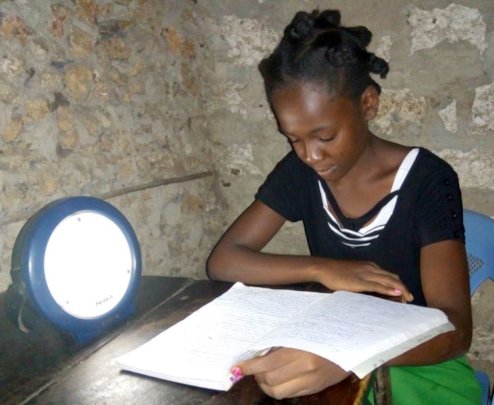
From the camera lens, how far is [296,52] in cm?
104

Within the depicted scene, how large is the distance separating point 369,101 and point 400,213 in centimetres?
26

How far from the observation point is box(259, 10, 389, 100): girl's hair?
100cm

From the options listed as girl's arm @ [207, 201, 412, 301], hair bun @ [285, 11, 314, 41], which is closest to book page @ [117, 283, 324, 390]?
girl's arm @ [207, 201, 412, 301]

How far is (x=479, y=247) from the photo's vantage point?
4.10 ft

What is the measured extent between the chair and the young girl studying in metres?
0.21

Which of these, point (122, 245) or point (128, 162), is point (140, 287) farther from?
point (128, 162)

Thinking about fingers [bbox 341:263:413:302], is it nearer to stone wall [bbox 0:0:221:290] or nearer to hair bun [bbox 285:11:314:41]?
hair bun [bbox 285:11:314:41]

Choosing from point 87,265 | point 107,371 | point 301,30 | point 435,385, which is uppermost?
point 301,30

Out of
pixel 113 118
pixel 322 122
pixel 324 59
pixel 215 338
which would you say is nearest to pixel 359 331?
pixel 215 338

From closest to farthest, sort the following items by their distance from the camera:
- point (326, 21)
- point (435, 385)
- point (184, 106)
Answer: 1. point (435, 385)
2. point (326, 21)
3. point (184, 106)

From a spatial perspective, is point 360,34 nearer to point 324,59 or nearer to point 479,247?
point 324,59

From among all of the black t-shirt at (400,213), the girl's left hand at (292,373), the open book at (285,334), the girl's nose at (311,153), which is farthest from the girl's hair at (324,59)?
the girl's left hand at (292,373)

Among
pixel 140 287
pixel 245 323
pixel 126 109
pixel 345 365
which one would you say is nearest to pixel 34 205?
pixel 140 287

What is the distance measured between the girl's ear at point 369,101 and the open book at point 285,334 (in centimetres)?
46
